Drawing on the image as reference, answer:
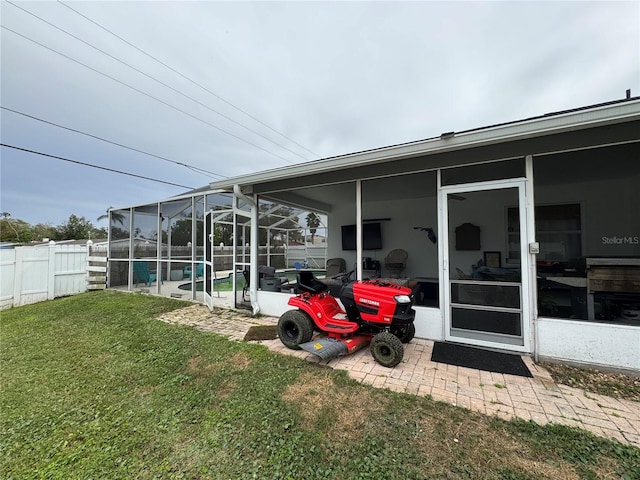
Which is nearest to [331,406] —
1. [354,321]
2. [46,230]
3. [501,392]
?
[354,321]

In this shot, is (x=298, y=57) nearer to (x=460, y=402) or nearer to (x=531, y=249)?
(x=531, y=249)

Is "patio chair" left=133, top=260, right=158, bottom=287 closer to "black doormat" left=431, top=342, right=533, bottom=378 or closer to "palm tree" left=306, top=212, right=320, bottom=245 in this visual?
"palm tree" left=306, top=212, right=320, bottom=245

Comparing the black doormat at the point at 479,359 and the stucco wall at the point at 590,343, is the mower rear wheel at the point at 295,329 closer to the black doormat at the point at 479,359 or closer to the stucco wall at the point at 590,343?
the black doormat at the point at 479,359

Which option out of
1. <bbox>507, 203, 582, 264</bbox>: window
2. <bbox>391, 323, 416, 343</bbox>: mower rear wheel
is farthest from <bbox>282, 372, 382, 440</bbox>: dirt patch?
<bbox>507, 203, 582, 264</bbox>: window

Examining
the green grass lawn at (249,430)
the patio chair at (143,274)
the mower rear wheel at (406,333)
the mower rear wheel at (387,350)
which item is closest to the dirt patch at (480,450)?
the green grass lawn at (249,430)

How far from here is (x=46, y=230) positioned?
28531 millimetres

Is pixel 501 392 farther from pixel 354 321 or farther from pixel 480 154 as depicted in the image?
pixel 480 154

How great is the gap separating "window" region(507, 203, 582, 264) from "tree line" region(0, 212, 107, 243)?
33.6 metres

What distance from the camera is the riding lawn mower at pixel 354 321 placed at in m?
2.89

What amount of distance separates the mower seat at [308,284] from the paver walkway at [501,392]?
31.2 inches

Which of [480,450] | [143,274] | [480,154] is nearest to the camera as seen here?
[480,450]

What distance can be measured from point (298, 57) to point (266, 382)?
1116 centimetres

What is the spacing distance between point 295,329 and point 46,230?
127 ft

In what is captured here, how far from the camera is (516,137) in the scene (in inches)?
110
